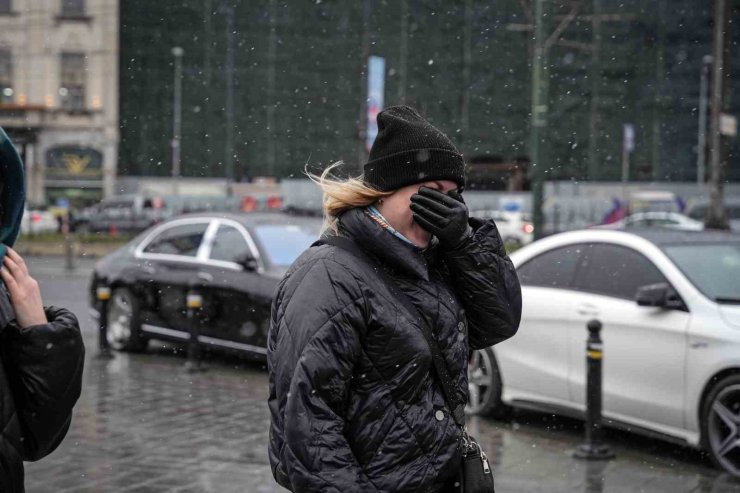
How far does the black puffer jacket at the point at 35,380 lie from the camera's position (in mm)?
2359

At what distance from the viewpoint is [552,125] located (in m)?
46.3

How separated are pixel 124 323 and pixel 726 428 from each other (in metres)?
6.99

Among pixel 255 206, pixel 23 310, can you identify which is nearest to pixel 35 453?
pixel 23 310

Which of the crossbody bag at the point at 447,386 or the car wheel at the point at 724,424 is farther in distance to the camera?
the car wheel at the point at 724,424

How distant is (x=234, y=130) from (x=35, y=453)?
47.6m

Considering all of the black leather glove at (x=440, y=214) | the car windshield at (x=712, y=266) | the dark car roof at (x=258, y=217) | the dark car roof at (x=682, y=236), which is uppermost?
the black leather glove at (x=440, y=214)

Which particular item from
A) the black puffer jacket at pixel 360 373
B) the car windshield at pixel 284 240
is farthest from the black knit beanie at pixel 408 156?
the car windshield at pixel 284 240

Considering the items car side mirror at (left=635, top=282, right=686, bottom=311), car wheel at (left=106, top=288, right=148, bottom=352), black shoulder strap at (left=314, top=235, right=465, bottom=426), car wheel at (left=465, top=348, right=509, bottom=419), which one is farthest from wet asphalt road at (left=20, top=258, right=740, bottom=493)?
black shoulder strap at (left=314, top=235, right=465, bottom=426)

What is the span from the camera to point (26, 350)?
7.89 feet

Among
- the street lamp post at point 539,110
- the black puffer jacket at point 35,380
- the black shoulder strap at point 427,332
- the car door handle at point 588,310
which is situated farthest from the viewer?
the street lamp post at point 539,110

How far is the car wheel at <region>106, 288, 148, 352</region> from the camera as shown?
36.1 feet

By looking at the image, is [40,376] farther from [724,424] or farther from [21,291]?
[724,424]

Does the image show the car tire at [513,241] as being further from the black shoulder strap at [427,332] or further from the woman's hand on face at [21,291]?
the woman's hand on face at [21,291]

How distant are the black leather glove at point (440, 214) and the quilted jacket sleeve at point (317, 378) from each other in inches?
10.5
